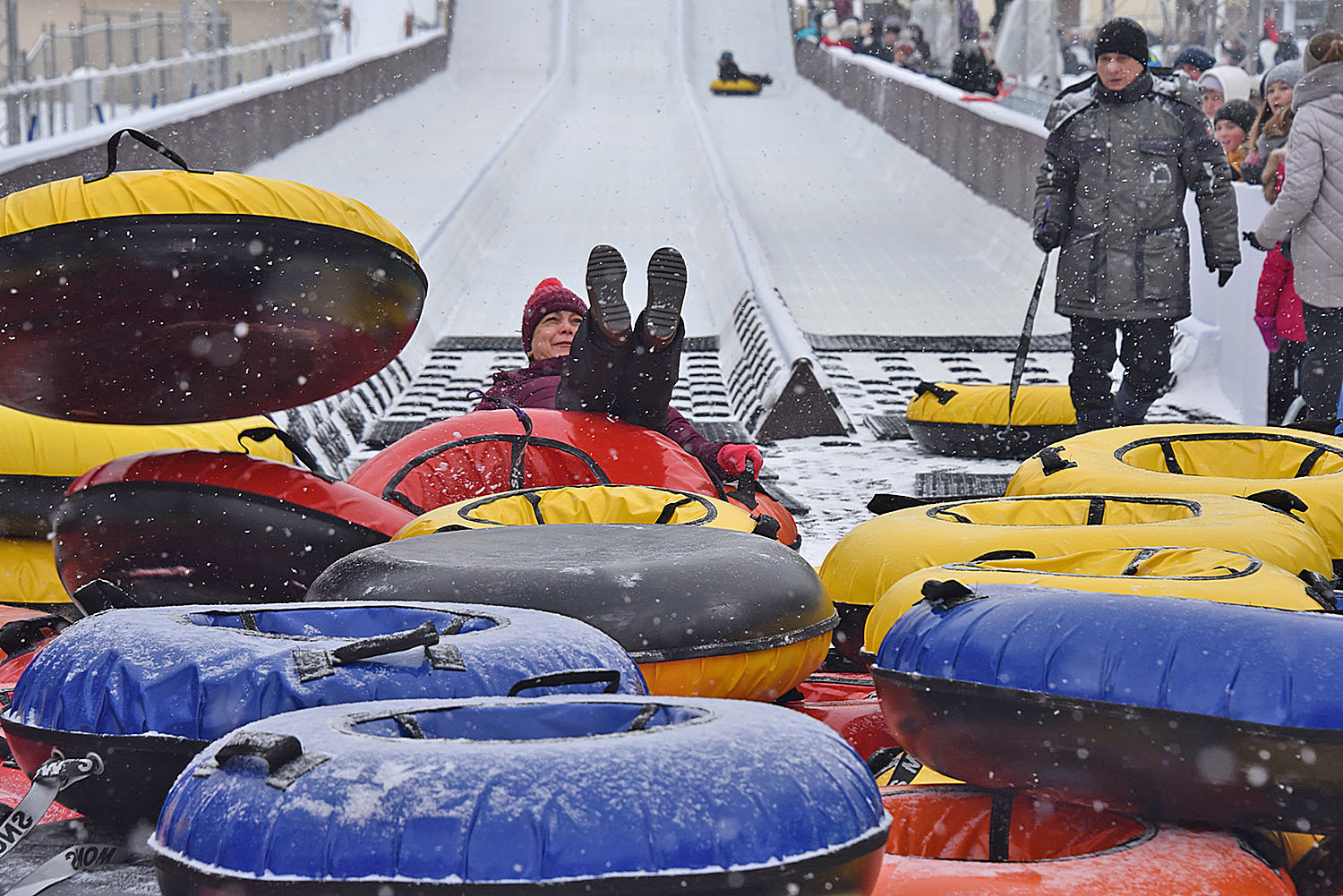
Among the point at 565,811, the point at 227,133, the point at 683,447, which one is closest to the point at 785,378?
the point at 683,447

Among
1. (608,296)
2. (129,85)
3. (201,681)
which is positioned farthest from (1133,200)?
(129,85)

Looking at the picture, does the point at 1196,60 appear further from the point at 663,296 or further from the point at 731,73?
the point at 731,73

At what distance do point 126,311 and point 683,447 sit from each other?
5.78 feet

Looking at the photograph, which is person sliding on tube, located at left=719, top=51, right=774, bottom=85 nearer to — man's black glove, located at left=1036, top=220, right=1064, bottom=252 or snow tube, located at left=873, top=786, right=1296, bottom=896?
man's black glove, located at left=1036, top=220, right=1064, bottom=252

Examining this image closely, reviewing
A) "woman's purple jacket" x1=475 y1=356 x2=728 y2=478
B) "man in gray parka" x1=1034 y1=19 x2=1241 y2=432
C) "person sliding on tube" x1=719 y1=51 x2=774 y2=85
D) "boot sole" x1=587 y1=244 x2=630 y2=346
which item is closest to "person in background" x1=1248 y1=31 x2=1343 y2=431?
"man in gray parka" x1=1034 y1=19 x2=1241 y2=432

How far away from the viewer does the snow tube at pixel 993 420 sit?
6.11 metres

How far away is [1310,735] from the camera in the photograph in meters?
1.85

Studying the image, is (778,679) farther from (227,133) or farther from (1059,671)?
(227,133)

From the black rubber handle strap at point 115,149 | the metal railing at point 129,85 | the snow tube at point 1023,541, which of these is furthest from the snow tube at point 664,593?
the metal railing at point 129,85

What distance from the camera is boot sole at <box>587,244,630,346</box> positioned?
4359mm

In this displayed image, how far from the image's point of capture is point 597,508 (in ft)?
11.8

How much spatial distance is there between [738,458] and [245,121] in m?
9.77

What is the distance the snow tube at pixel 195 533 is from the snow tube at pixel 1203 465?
177 cm

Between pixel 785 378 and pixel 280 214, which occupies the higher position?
pixel 280 214
